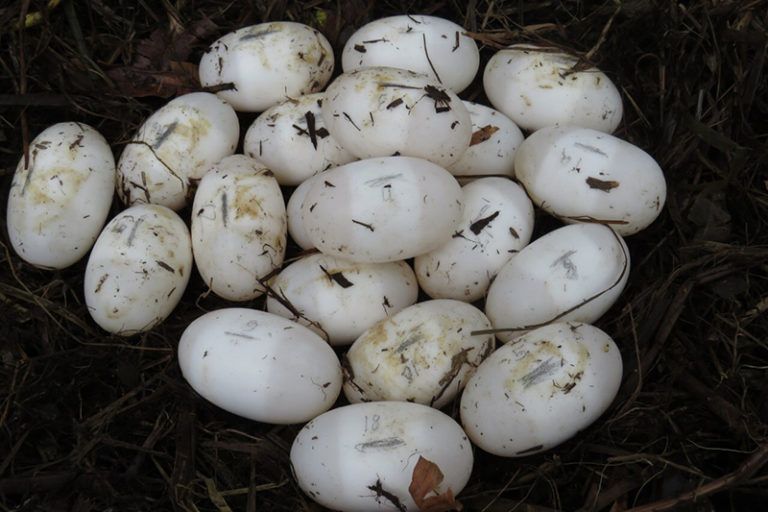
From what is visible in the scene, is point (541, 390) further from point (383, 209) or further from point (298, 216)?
point (298, 216)

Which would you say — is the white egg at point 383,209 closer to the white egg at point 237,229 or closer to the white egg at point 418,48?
the white egg at point 237,229

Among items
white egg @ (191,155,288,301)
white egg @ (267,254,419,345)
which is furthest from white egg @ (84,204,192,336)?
white egg @ (267,254,419,345)

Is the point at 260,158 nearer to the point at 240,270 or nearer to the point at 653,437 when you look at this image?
the point at 240,270

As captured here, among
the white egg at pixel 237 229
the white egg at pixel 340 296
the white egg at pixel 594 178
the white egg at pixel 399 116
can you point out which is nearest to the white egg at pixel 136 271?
the white egg at pixel 237 229

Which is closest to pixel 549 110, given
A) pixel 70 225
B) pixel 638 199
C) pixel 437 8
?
pixel 638 199

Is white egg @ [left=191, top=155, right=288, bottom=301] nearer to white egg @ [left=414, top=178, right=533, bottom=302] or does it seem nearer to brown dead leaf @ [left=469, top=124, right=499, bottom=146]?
white egg @ [left=414, top=178, right=533, bottom=302]

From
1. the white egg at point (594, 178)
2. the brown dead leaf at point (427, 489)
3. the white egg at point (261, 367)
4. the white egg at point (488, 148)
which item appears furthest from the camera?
the white egg at point (488, 148)

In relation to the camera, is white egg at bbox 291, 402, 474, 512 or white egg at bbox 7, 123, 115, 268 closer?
white egg at bbox 291, 402, 474, 512
